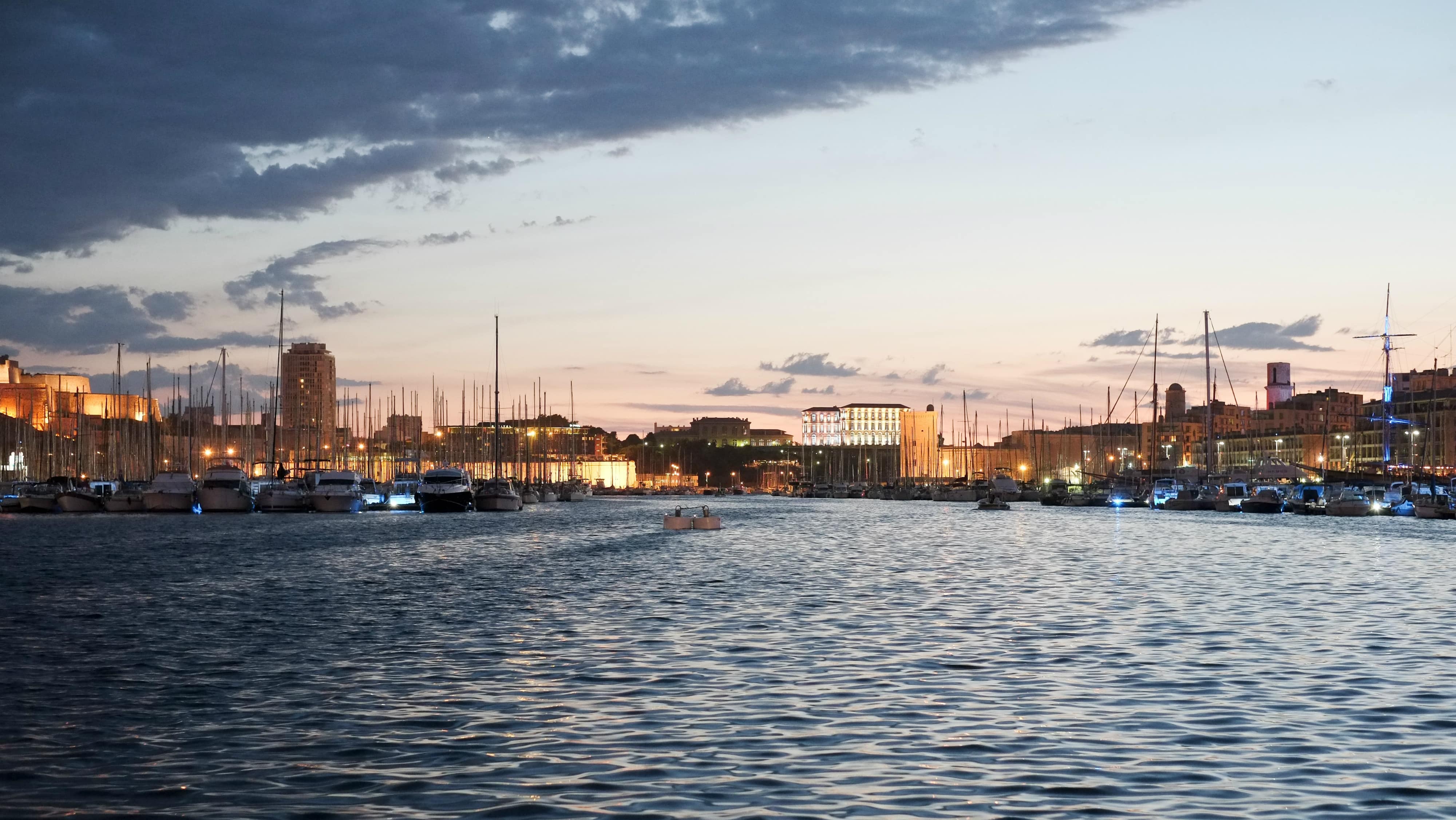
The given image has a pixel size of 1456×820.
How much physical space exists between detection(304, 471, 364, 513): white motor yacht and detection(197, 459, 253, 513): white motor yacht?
5405 millimetres

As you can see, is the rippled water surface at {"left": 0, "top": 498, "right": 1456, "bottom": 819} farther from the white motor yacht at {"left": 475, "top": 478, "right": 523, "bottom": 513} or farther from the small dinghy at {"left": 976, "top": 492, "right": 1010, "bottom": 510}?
the small dinghy at {"left": 976, "top": 492, "right": 1010, "bottom": 510}

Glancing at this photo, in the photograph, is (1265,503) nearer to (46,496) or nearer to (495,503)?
(495,503)

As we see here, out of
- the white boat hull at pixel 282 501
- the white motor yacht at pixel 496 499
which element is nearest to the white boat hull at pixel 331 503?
the white boat hull at pixel 282 501

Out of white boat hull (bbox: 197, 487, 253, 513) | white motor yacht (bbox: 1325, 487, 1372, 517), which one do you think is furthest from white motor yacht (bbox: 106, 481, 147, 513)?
white motor yacht (bbox: 1325, 487, 1372, 517)

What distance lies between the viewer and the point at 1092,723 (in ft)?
63.3

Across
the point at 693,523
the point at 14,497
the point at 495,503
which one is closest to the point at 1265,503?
the point at 693,523

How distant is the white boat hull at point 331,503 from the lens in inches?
4894

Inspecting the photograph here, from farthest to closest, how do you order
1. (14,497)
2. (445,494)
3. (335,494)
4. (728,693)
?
(14,497) < (445,494) < (335,494) < (728,693)

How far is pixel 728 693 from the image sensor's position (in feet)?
72.5

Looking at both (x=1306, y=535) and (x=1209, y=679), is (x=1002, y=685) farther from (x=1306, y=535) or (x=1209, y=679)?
(x=1306, y=535)

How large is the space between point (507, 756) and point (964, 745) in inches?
214

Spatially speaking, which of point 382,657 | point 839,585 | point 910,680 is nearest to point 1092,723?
point 910,680

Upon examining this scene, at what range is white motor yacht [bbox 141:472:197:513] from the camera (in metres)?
122

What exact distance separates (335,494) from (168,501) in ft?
43.5
